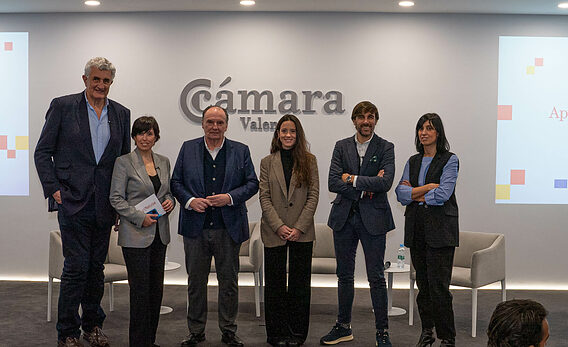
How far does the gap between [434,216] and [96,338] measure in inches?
105

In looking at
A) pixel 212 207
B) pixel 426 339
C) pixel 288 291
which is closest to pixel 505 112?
pixel 426 339

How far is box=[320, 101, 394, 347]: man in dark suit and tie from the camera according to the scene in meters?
4.79

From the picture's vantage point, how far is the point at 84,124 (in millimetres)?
4562

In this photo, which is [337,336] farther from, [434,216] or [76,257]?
[76,257]

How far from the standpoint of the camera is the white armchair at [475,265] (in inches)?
217

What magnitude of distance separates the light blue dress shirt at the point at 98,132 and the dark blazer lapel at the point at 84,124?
0.03 meters

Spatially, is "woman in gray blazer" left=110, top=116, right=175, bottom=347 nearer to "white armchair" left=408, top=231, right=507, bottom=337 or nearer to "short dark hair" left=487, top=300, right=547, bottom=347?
"white armchair" left=408, top=231, right=507, bottom=337

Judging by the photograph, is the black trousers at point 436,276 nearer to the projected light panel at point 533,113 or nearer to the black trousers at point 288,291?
the black trousers at point 288,291

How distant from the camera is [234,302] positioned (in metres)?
4.89

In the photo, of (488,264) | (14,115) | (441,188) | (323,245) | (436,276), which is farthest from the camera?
(14,115)

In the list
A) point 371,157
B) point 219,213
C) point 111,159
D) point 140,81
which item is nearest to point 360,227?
point 371,157

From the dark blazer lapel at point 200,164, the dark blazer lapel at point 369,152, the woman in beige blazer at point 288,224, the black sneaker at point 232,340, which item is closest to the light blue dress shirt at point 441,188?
the dark blazer lapel at point 369,152

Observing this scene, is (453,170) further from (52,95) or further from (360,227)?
(52,95)

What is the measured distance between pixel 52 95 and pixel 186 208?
12.0 ft
